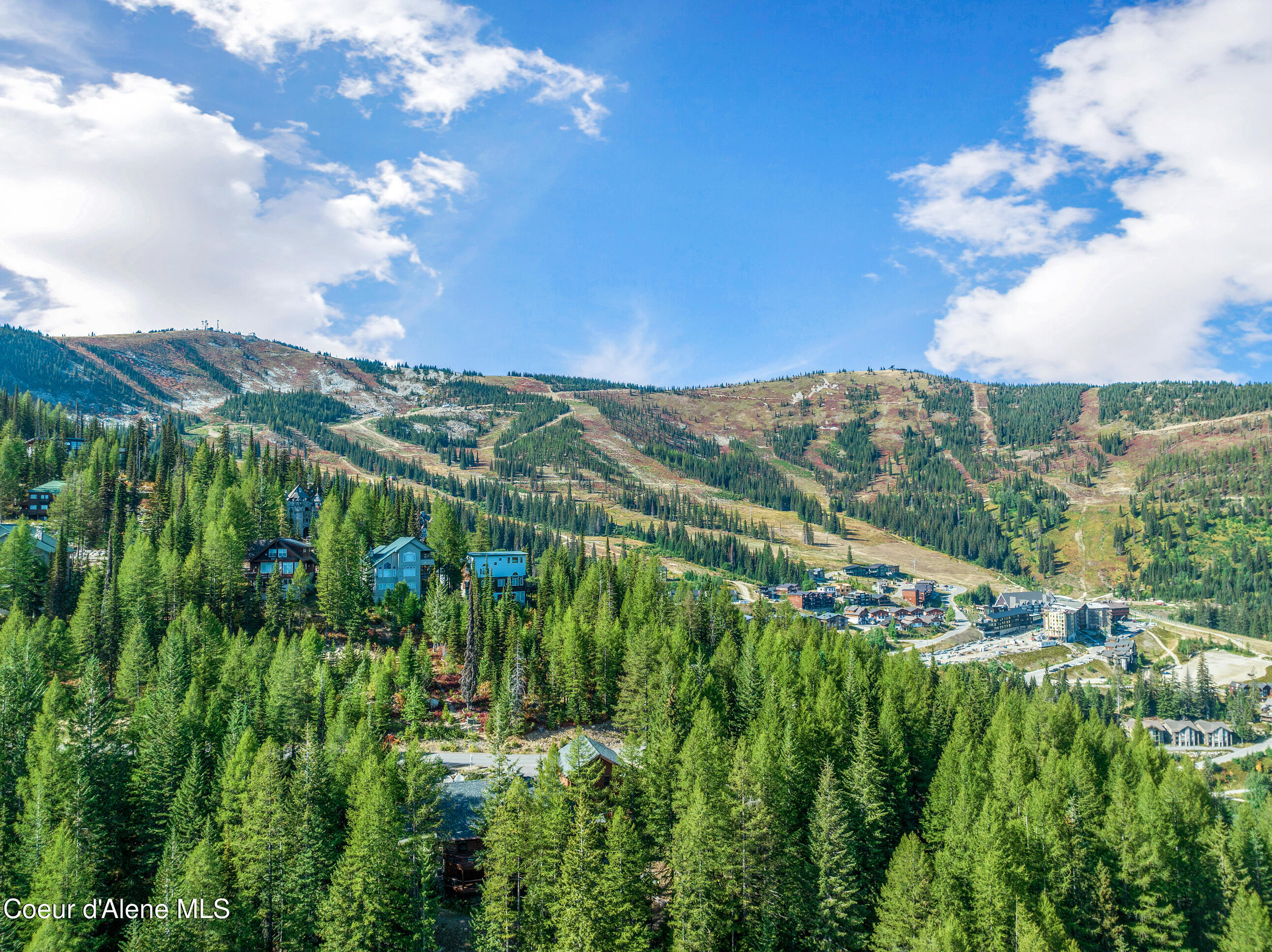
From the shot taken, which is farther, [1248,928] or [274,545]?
[274,545]

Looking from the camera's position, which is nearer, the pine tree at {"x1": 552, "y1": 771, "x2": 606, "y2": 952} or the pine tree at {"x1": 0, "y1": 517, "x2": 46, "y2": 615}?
the pine tree at {"x1": 552, "y1": 771, "x2": 606, "y2": 952}

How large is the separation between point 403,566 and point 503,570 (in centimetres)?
1425

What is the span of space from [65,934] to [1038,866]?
2303 inches

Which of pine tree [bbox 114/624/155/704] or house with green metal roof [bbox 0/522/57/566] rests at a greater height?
house with green metal roof [bbox 0/522/57/566]

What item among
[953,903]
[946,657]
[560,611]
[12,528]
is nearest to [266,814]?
[953,903]

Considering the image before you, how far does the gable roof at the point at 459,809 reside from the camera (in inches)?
1971

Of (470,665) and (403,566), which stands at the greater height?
(403,566)

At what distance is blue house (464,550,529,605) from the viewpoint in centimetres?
10300

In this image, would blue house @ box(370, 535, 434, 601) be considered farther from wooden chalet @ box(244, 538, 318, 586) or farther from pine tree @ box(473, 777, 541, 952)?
pine tree @ box(473, 777, 541, 952)

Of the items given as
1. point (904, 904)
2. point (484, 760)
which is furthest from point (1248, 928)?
point (484, 760)

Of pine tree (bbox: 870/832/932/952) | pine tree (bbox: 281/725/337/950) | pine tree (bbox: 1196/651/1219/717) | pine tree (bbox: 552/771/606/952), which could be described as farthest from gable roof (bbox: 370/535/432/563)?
pine tree (bbox: 1196/651/1219/717)

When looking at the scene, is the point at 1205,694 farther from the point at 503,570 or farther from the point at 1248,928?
the point at 503,570

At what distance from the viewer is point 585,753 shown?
52.8 metres

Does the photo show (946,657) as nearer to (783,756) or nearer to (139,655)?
(783,756)
